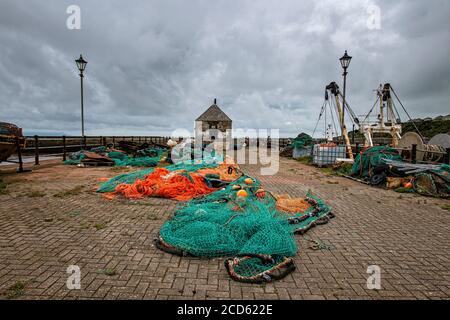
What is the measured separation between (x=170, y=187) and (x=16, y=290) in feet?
14.9

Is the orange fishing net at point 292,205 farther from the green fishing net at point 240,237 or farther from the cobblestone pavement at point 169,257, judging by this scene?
the cobblestone pavement at point 169,257

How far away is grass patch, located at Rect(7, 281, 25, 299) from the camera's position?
270 cm

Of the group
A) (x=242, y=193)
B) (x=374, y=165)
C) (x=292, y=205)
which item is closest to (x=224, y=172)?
(x=242, y=193)

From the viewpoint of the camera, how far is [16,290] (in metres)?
2.79

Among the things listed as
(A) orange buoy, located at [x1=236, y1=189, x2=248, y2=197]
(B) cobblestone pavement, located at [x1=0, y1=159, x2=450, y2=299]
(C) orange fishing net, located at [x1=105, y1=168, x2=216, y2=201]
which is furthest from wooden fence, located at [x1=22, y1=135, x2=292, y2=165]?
(A) orange buoy, located at [x1=236, y1=189, x2=248, y2=197]

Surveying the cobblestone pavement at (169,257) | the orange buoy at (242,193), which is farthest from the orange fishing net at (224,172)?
the cobblestone pavement at (169,257)

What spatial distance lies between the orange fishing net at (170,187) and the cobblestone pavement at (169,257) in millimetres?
511

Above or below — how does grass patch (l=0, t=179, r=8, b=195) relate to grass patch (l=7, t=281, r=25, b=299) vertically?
above

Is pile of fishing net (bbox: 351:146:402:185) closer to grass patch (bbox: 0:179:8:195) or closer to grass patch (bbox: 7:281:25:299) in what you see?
grass patch (bbox: 7:281:25:299)

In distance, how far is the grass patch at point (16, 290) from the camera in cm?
270

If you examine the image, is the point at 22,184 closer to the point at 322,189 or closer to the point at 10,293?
the point at 10,293
